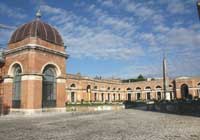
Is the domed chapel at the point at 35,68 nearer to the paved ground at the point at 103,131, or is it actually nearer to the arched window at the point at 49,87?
the arched window at the point at 49,87

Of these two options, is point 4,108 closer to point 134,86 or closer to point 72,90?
point 72,90

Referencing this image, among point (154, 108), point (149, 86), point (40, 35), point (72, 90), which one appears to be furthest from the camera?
point (149, 86)

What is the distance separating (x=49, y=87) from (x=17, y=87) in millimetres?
3149

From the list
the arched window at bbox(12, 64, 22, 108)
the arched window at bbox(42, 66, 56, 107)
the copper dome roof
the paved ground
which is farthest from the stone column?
the paved ground

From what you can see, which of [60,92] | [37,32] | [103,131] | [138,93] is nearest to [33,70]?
[37,32]

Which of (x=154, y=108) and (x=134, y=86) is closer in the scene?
(x=154, y=108)

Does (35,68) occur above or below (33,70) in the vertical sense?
above

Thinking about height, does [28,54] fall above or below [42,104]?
above

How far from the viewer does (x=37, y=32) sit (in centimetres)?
2267

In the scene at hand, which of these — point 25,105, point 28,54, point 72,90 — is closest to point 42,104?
point 25,105

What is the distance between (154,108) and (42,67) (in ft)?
60.1

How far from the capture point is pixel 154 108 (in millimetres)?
32906

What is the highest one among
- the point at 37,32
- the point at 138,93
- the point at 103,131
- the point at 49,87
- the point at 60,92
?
the point at 37,32

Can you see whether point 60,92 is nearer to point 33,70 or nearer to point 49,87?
point 49,87
